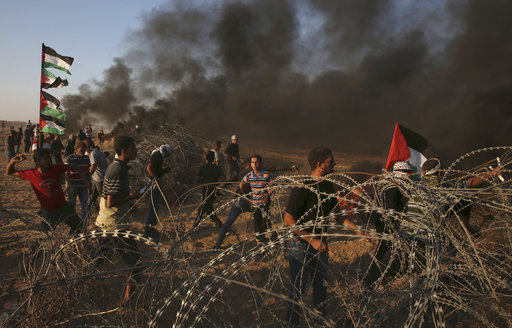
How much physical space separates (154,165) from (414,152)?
446 cm

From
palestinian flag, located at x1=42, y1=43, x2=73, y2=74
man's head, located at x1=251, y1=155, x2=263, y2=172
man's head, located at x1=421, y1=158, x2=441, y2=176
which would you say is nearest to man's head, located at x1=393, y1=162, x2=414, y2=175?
man's head, located at x1=421, y1=158, x2=441, y2=176

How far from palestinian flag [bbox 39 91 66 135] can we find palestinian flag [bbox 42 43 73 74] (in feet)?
2.40

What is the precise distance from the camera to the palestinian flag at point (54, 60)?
725 cm

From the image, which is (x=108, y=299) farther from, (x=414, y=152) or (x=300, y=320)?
(x=414, y=152)

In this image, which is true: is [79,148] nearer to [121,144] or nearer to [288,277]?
[121,144]

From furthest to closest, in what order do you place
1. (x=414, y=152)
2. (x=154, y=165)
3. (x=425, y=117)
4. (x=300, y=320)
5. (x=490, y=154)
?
(x=425, y=117), (x=490, y=154), (x=154, y=165), (x=414, y=152), (x=300, y=320)

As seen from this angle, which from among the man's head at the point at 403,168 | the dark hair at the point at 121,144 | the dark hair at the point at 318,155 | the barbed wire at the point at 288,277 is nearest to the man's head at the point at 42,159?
the barbed wire at the point at 288,277

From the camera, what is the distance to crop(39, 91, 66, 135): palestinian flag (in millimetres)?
7094

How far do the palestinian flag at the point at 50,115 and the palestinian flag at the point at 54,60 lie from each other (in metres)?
0.73

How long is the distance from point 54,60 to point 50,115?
1.41 metres

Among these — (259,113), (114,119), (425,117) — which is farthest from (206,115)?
(425,117)

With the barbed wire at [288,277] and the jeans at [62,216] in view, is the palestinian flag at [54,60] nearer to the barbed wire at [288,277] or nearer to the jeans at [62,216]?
the barbed wire at [288,277]

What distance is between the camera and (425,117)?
15.9m

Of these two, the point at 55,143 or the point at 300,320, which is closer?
the point at 300,320
